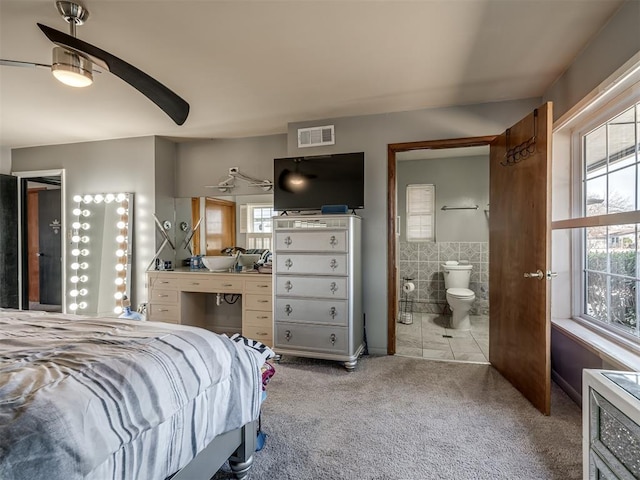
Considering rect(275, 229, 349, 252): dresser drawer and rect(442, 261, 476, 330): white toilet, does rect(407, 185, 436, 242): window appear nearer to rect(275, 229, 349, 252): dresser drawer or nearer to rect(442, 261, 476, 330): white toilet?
rect(442, 261, 476, 330): white toilet

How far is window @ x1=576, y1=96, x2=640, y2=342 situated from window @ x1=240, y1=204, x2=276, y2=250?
2.91 m

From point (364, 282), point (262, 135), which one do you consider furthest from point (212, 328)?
point (262, 135)

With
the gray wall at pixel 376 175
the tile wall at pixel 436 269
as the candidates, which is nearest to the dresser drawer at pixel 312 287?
the gray wall at pixel 376 175

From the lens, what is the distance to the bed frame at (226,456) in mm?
1215

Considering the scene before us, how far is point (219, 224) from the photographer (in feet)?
13.1

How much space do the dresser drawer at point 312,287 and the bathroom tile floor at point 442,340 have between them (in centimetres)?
103

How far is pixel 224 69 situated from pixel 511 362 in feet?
10.1

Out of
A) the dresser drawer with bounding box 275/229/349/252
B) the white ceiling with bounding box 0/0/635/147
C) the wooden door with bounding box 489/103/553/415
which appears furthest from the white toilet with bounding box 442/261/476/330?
the white ceiling with bounding box 0/0/635/147

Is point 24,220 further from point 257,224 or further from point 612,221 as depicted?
point 612,221

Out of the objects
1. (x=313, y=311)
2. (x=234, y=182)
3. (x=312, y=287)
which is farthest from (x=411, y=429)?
(x=234, y=182)

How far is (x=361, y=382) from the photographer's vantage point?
255cm

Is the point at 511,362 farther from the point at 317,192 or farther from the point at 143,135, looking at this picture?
the point at 143,135

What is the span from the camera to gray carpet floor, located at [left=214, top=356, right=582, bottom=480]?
1.58 meters

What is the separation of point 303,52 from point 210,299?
3.02 m
